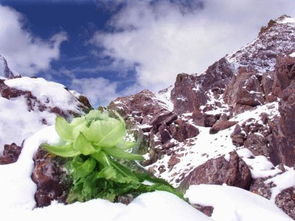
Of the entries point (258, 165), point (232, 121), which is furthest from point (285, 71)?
point (258, 165)

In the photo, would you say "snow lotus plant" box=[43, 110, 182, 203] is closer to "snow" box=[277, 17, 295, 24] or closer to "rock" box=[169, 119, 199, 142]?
"rock" box=[169, 119, 199, 142]

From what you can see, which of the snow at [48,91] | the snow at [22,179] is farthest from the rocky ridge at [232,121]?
the snow at [22,179]

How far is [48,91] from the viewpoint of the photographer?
6258 mm

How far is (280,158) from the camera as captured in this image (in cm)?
5719

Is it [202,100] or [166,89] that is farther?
[166,89]

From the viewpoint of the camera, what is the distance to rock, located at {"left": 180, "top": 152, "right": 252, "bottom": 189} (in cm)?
4162

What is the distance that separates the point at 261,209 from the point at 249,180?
137 feet

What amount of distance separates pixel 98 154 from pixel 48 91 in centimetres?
395

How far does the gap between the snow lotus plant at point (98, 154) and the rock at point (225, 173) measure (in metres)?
38.9

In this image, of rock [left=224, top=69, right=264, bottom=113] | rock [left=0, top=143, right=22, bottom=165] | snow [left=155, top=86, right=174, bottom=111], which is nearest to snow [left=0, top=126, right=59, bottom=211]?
rock [left=0, top=143, right=22, bottom=165]

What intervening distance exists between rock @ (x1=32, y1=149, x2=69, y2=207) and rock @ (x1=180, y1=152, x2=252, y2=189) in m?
37.1

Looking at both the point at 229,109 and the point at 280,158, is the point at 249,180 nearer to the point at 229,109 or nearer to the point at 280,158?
the point at 280,158

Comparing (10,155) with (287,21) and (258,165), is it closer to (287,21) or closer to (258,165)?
(258,165)

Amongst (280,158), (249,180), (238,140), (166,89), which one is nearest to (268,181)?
(249,180)
